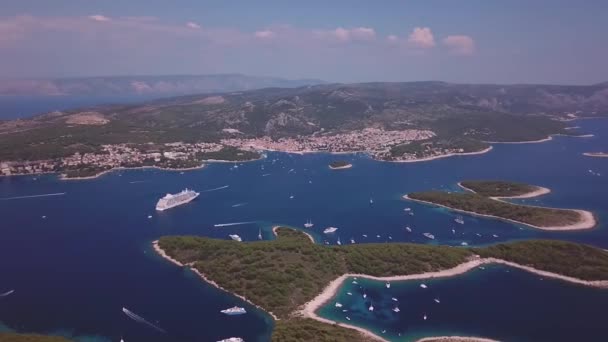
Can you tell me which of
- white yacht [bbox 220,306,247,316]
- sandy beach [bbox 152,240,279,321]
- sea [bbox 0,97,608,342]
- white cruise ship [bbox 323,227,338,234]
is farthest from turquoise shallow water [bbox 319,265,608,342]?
white cruise ship [bbox 323,227,338,234]

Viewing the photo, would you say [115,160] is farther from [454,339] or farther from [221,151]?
[454,339]

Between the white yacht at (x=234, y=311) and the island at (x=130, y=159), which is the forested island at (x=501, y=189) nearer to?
the white yacht at (x=234, y=311)

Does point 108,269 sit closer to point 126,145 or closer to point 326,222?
point 326,222

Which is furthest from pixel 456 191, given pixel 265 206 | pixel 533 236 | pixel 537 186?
pixel 265 206

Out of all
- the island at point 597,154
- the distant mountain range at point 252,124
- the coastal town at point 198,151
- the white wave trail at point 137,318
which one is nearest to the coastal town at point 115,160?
the coastal town at point 198,151

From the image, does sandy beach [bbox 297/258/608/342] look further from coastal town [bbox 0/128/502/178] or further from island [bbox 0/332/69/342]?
coastal town [bbox 0/128/502/178]

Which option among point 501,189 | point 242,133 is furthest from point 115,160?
point 501,189
